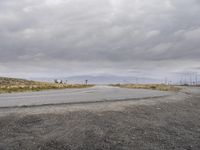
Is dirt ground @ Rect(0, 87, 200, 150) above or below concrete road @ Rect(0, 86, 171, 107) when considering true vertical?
below

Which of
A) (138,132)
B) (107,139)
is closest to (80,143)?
(107,139)

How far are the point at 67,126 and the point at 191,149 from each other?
4.52 m

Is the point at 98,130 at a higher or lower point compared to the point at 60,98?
lower

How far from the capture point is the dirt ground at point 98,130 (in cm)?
935

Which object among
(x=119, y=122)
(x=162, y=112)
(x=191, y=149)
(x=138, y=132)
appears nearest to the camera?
(x=191, y=149)

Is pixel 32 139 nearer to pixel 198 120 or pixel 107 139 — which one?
pixel 107 139

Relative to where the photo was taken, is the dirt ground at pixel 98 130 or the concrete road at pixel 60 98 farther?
the concrete road at pixel 60 98

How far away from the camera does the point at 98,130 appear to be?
1080cm

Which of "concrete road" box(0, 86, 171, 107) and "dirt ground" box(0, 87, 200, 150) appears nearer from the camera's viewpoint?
"dirt ground" box(0, 87, 200, 150)

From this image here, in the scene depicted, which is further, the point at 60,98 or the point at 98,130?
the point at 60,98

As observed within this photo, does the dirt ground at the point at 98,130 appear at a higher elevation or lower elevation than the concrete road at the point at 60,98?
lower

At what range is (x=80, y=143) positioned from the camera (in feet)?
31.0

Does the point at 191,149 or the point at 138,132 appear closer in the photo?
the point at 191,149

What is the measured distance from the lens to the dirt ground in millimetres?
9352
